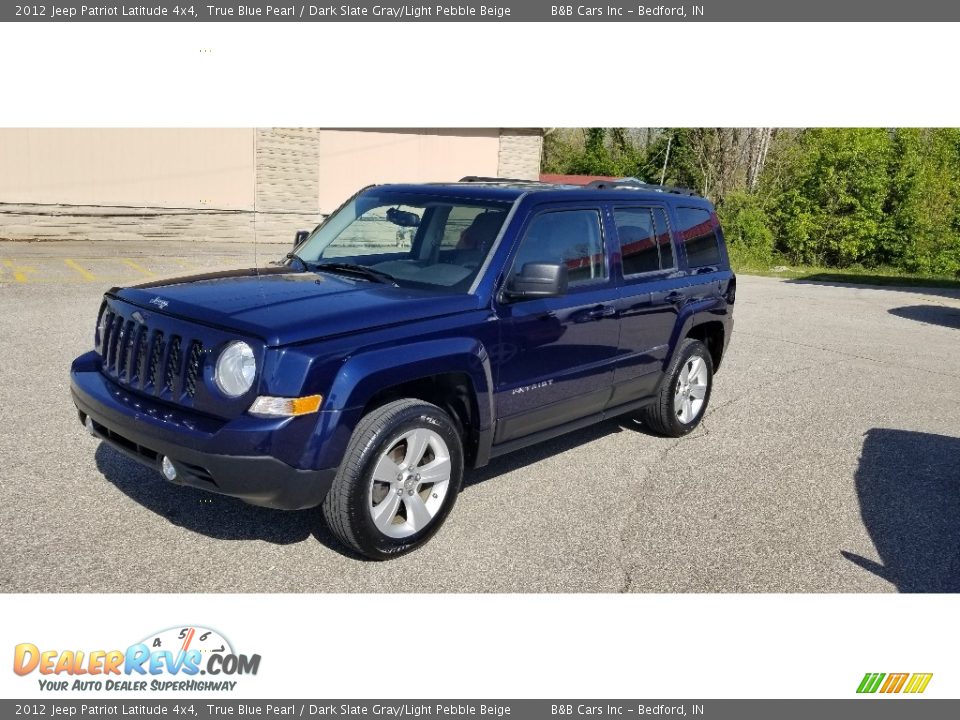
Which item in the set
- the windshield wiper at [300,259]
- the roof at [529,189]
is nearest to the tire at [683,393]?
the roof at [529,189]

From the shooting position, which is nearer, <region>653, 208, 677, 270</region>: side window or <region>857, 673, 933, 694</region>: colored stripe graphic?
<region>857, 673, 933, 694</region>: colored stripe graphic

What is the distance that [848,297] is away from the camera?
1698 cm

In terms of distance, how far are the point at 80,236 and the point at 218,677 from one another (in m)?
18.5

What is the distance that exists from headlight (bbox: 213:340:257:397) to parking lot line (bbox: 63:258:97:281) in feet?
36.9

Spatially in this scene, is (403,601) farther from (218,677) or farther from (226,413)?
(226,413)

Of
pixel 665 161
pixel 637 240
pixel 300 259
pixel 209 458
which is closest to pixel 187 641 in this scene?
pixel 209 458

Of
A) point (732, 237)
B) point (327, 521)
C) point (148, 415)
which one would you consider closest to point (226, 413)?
point (148, 415)

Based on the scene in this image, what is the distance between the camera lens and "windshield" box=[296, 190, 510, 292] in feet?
16.0

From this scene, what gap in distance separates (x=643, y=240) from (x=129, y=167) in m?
17.1

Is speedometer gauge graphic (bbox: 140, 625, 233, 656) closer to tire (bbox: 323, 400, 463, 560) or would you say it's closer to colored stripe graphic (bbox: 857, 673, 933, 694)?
tire (bbox: 323, 400, 463, 560)

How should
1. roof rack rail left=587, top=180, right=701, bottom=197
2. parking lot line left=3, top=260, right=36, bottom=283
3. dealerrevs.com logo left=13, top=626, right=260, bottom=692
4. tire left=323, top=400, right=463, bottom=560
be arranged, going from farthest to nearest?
parking lot line left=3, top=260, right=36, bottom=283, roof rack rail left=587, top=180, right=701, bottom=197, tire left=323, top=400, right=463, bottom=560, dealerrevs.com logo left=13, top=626, right=260, bottom=692

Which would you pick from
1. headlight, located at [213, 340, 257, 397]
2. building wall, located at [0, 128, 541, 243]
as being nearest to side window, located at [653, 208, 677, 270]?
headlight, located at [213, 340, 257, 397]

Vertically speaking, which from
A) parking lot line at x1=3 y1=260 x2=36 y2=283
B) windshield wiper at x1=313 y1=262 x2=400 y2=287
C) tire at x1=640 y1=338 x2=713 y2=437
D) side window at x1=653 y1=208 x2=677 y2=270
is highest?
side window at x1=653 y1=208 x2=677 y2=270

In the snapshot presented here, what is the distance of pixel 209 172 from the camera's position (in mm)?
20766
